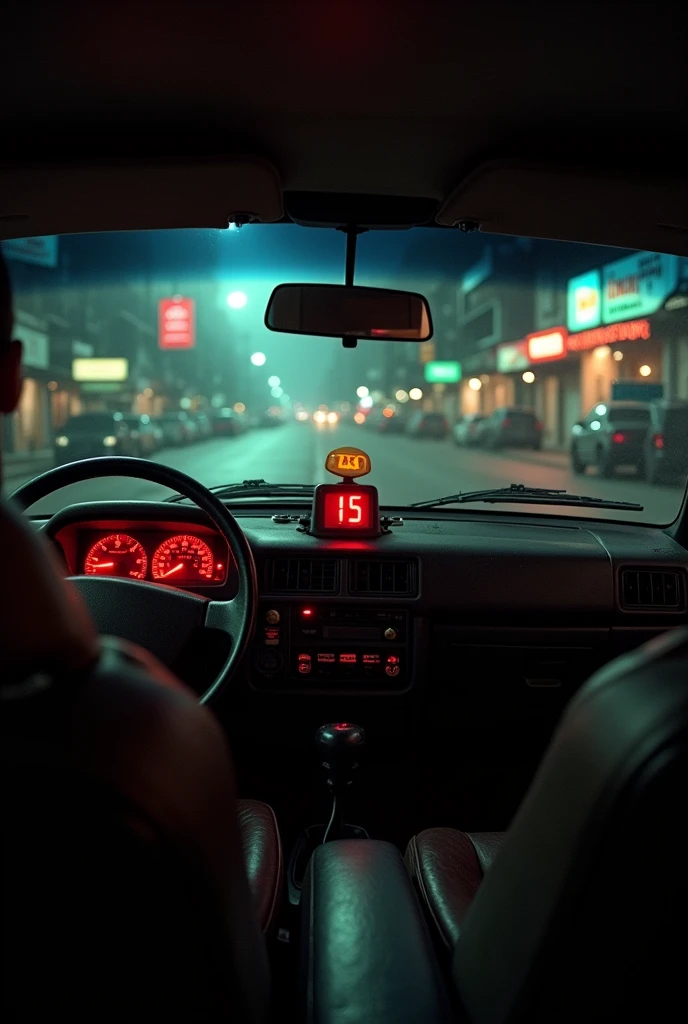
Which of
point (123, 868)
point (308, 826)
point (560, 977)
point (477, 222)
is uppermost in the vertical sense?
point (477, 222)

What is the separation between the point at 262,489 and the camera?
14.9 ft

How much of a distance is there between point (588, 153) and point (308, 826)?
2907 mm

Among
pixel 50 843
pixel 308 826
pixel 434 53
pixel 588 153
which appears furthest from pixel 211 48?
pixel 308 826

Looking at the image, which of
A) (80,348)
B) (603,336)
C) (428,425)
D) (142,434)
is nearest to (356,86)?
(142,434)

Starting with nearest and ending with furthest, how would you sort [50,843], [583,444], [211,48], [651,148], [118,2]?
1. [50,843]
2. [118,2]
3. [211,48]
4. [651,148]
5. [583,444]

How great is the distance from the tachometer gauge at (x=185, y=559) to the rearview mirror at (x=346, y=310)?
1.03 meters

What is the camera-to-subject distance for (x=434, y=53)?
2.76m

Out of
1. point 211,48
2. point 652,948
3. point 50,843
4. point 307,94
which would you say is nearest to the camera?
point 50,843

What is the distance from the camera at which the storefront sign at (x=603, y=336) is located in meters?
21.0

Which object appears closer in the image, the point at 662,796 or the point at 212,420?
the point at 662,796

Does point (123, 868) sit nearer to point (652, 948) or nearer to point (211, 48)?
point (652, 948)

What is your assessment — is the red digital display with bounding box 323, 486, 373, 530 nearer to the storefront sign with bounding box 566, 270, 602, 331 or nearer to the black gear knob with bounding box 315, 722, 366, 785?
the black gear knob with bounding box 315, 722, 366, 785

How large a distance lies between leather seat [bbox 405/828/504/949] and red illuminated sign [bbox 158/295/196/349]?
7393 millimetres

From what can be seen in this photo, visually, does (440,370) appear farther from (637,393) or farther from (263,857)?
(263,857)
